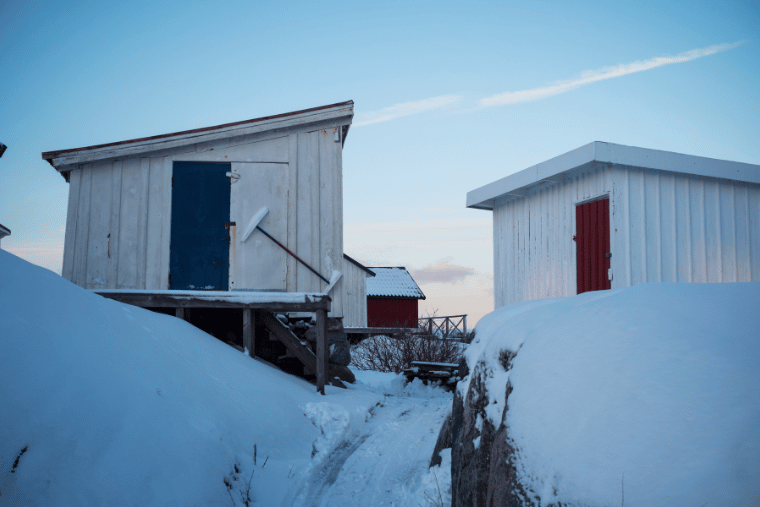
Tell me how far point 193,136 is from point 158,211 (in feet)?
4.50

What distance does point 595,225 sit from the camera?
778cm

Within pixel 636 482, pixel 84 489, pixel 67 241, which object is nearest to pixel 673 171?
pixel 636 482

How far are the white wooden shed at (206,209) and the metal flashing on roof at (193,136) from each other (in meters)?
0.02

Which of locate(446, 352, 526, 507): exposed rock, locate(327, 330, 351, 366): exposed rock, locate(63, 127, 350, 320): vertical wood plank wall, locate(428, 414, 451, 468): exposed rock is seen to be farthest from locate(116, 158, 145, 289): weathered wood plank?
locate(446, 352, 526, 507): exposed rock

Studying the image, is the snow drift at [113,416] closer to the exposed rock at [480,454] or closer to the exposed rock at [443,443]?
the exposed rock at [443,443]

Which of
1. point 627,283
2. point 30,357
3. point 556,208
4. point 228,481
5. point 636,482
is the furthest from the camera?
point 556,208

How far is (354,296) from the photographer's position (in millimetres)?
20906

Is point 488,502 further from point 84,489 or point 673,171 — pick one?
point 673,171

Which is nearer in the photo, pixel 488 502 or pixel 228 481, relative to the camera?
pixel 488 502

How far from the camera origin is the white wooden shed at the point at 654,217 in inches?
293

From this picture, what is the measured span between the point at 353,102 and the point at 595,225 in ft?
14.8

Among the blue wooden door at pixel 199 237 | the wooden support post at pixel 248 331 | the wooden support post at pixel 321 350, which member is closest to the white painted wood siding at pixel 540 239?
the wooden support post at pixel 321 350

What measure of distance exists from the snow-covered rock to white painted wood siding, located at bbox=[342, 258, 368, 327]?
17.5 m

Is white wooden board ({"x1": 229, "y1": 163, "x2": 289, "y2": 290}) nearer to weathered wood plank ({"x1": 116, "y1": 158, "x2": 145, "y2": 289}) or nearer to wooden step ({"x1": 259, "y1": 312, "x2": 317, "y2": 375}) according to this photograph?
wooden step ({"x1": 259, "y1": 312, "x2": 317, "y2": 375})
